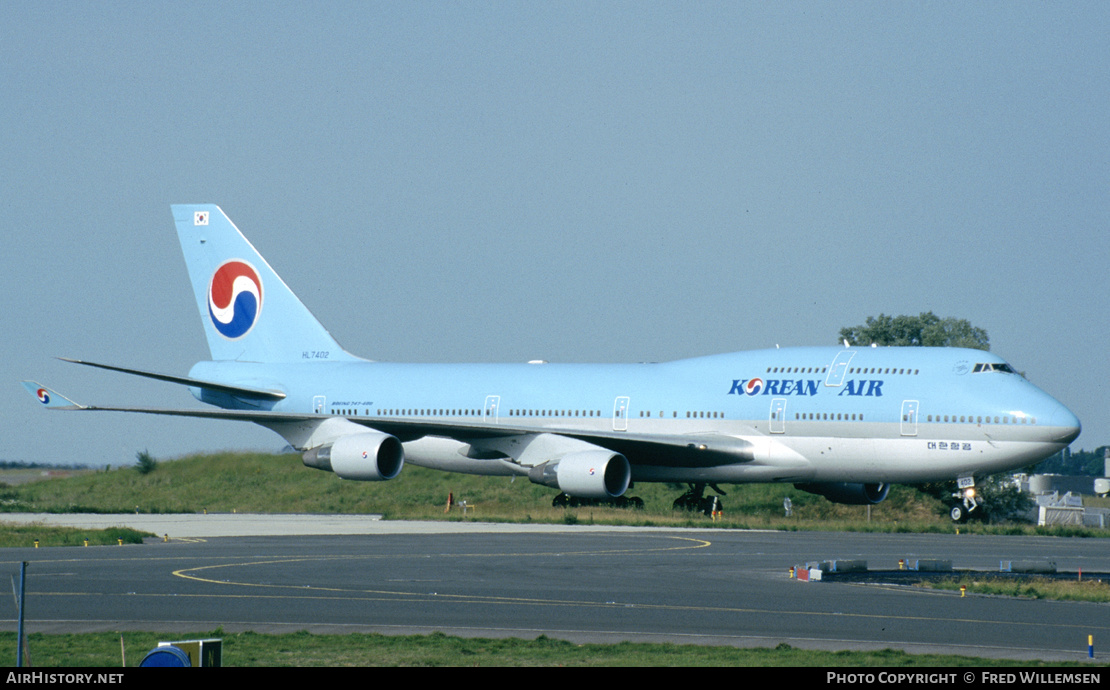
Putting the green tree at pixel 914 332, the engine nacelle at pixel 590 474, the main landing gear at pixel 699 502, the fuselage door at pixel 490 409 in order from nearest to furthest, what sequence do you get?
1. the engine nacelle at pixel 590 474
2. the main landing gear at pixel 699 502
3. the fuselage door at pixel 490 409
4. the green tree at pixel 914 332

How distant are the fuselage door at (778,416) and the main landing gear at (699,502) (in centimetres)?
418

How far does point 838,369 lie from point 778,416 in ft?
7.14

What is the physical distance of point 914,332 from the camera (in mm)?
66000

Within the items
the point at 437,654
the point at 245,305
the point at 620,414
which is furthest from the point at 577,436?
the point at 437,654

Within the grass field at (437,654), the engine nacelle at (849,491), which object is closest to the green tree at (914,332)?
the engine nacelle at (849,491)

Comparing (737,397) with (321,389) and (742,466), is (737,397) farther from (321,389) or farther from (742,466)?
(321,389)

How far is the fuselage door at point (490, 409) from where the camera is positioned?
46.1 metres

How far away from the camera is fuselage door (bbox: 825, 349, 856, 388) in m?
39.0

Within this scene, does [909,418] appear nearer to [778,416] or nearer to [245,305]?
[778,416]

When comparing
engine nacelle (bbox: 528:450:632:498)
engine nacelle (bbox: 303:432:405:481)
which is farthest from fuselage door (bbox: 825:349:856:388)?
engine nacelle (bbox: 303:432:405:481)

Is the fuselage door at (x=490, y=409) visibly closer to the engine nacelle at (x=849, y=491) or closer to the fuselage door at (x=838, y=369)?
the engine nacelle at (x=849, y=491)

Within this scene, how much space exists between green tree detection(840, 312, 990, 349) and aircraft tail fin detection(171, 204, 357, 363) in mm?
25794
